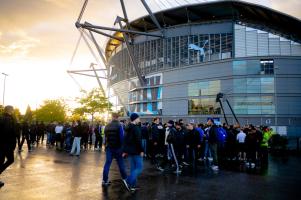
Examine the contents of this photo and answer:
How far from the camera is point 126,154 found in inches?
278

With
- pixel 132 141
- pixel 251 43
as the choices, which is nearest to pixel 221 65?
pixel 251 43

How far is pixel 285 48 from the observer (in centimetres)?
4119

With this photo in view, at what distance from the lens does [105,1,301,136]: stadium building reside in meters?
39.9

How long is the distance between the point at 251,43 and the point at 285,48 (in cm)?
473

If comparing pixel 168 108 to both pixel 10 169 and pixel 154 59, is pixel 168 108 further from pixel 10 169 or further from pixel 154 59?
pixel 10 169

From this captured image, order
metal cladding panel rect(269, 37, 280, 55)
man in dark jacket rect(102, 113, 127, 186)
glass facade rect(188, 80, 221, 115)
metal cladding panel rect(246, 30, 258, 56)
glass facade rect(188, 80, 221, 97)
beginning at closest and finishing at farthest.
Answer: man in dark jacket rect(102, 113, 127, 186) → metal cladding panel rect(269, 37, 280, 55) → metal cladding panel rect(246, 30, 258, 56) → glass facade rect(188, 80, 221, 115) → glass facade rect(188, 80, 221, 97)

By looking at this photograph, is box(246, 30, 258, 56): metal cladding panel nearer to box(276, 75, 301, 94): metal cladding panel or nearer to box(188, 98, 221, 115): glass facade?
box(276, 75, 301, 94): metal cladding panel

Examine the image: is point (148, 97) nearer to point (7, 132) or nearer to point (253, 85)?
point (253, 85)

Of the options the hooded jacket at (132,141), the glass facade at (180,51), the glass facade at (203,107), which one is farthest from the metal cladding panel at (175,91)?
the hooded jacket at (132,141)

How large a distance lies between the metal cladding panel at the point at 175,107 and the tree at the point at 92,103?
10235mm

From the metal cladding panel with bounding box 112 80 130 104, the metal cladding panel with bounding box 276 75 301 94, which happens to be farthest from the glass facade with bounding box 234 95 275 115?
the metal cladding panel with bounding box 112 80 130 104

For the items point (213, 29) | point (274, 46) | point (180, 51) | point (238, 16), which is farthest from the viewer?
point (180, 51)

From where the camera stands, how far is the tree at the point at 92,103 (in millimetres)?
51312

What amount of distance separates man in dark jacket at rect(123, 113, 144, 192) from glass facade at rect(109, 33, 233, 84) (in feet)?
129
